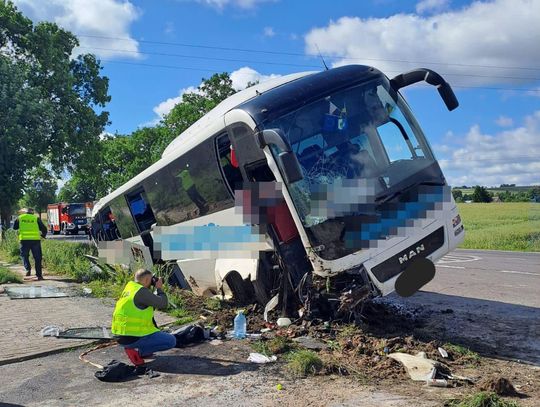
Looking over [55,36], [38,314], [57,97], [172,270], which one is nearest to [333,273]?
[172,270]

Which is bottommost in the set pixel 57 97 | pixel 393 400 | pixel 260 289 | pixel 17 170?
pixel 393 400

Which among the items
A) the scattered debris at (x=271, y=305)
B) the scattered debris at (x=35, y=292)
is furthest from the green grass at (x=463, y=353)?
the scattered debris at (x=35, y=292)

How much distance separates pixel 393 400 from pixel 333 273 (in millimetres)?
1959

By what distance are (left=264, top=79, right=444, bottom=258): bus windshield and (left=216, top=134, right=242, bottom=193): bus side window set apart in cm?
102

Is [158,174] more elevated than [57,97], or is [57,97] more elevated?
[57,97]

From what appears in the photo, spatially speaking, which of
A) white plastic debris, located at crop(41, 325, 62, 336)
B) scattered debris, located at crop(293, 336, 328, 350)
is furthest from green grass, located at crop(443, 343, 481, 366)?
white plastic debris, located at crop(41, 325, 62, 336)

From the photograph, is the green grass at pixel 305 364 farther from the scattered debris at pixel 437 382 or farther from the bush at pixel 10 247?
the bush at pixel 10 247

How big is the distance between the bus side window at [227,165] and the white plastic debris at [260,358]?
2.43 metres

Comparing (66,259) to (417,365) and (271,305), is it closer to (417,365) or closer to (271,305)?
(271,305)

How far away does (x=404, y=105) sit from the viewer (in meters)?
7.24

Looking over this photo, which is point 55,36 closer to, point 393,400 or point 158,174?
point 158,174

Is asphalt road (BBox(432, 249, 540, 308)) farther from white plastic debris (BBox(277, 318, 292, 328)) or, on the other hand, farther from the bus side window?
the bus side window

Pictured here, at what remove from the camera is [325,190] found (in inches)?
252

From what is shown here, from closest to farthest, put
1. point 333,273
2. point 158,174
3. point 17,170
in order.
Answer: point 333,273 < point 158,174 < point 17,170
